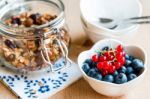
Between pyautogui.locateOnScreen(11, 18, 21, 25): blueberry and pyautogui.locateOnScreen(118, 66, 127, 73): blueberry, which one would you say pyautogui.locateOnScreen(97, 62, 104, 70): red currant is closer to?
pyautogui.locateOnScreen(118, 66, 127, 73): blueberry

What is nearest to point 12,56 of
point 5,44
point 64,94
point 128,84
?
point 5,44

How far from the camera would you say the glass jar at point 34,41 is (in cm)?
71

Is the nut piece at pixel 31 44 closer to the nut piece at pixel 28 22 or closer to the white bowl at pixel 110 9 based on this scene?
the nut piece at pixel 28 22

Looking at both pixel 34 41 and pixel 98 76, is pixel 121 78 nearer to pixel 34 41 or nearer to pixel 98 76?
pixel 98 76

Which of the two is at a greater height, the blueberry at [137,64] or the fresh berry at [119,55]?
the fresh berry at [119,55]

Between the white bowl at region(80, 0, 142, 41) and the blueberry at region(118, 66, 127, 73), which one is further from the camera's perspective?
the white bowl at region(80, 0, 142, 41)

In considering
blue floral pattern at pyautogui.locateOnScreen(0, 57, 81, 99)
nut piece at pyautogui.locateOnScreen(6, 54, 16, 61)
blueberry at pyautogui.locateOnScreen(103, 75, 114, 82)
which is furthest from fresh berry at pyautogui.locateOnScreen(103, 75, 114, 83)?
nut piece at pyautogui.locateOnScreen(6, 54, 16, 61)

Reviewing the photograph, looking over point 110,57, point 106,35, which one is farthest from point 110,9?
point 110,57

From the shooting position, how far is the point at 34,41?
28.4 inches

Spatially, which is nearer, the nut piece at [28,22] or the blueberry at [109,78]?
the blueberry at [109,78]

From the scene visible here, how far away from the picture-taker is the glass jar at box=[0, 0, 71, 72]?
0.71 meters

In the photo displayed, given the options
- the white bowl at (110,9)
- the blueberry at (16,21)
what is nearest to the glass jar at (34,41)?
the blueberry at (16,21)

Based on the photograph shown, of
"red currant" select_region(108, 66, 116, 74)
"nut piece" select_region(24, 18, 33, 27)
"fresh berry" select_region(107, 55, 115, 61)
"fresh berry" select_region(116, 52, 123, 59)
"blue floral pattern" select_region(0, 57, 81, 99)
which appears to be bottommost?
"blue floral pattern" select_region(0, 57, 81, 99)

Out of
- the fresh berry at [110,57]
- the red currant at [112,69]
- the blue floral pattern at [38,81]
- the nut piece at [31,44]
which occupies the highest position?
the nut piece at [31,44]
